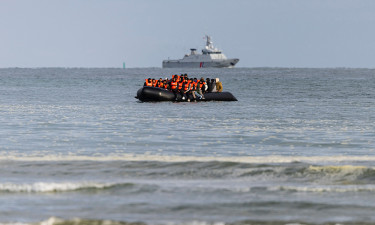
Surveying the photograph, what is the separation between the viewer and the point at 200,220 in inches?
374

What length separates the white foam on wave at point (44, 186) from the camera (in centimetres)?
1131

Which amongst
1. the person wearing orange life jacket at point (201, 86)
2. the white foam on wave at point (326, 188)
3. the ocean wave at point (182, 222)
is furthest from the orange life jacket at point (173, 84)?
the ocean wave at point (182, 222)

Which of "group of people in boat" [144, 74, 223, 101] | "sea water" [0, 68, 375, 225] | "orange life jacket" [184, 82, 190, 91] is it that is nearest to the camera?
"sea water" [0, 68, 375, 225]

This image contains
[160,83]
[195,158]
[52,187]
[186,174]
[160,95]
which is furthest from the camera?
[160,83]

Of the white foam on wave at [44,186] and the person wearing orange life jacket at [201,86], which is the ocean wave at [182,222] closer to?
the white foam on wave at [44,186]

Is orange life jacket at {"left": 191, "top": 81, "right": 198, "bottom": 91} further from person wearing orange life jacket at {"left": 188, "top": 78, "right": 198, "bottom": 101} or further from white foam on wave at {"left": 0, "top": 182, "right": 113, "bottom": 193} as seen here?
white foam on wave at {"left": 0, "top": 182, "right": 113, "bottom": 193}

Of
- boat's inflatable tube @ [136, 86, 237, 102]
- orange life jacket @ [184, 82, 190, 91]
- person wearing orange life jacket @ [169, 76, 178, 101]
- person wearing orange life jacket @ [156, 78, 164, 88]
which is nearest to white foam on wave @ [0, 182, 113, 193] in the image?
boat's inflatable tube @ [136, 86, 237, 102]

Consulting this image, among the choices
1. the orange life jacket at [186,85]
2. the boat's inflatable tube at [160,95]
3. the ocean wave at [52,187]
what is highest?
the orange life jacket at [186,85]

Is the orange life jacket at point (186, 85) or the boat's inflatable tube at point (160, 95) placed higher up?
the orange life jacket at point (186, 85)

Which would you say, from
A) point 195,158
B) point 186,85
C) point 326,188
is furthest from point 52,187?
point 186,85

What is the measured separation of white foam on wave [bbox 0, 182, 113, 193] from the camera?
11.3m

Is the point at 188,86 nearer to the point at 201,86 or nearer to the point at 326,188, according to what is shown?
the point at 201,86

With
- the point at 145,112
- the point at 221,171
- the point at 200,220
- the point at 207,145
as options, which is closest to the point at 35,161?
the point at 221,171

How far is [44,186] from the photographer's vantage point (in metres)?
11.5
